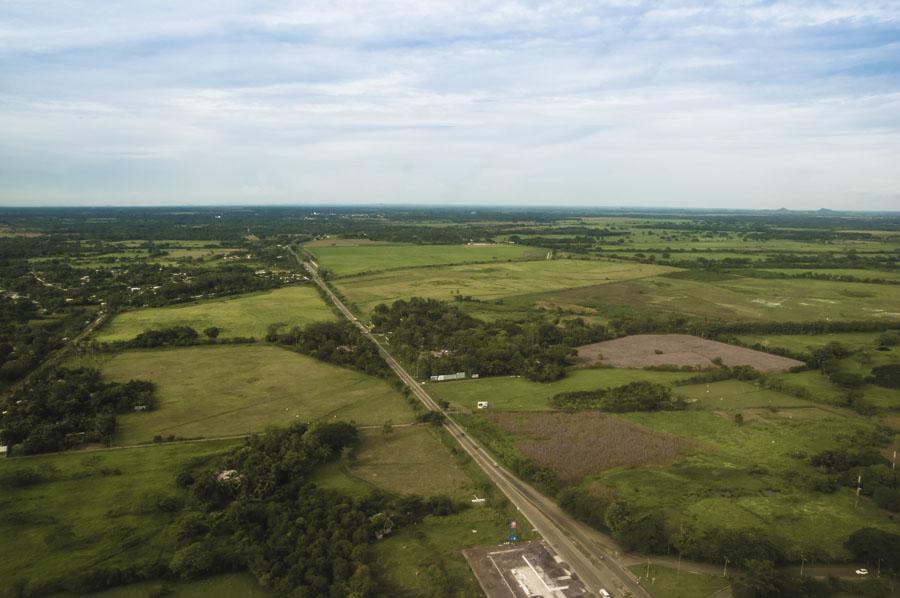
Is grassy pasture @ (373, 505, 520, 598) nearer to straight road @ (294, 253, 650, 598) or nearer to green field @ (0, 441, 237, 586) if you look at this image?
straight road @ (294, 253, 650, 598)

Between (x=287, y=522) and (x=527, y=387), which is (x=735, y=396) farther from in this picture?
(x=287, y=522)

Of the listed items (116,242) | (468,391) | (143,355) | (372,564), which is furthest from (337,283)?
(116,242)

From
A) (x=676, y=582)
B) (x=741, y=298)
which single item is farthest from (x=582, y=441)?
(x=741, y=298)

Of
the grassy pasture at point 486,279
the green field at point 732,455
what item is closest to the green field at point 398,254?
the grassy pasture at point 486,279

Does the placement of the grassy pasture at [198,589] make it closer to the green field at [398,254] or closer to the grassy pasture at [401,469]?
the grassy pasture at [401,469]

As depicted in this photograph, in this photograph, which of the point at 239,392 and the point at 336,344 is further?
the point at 336,344
